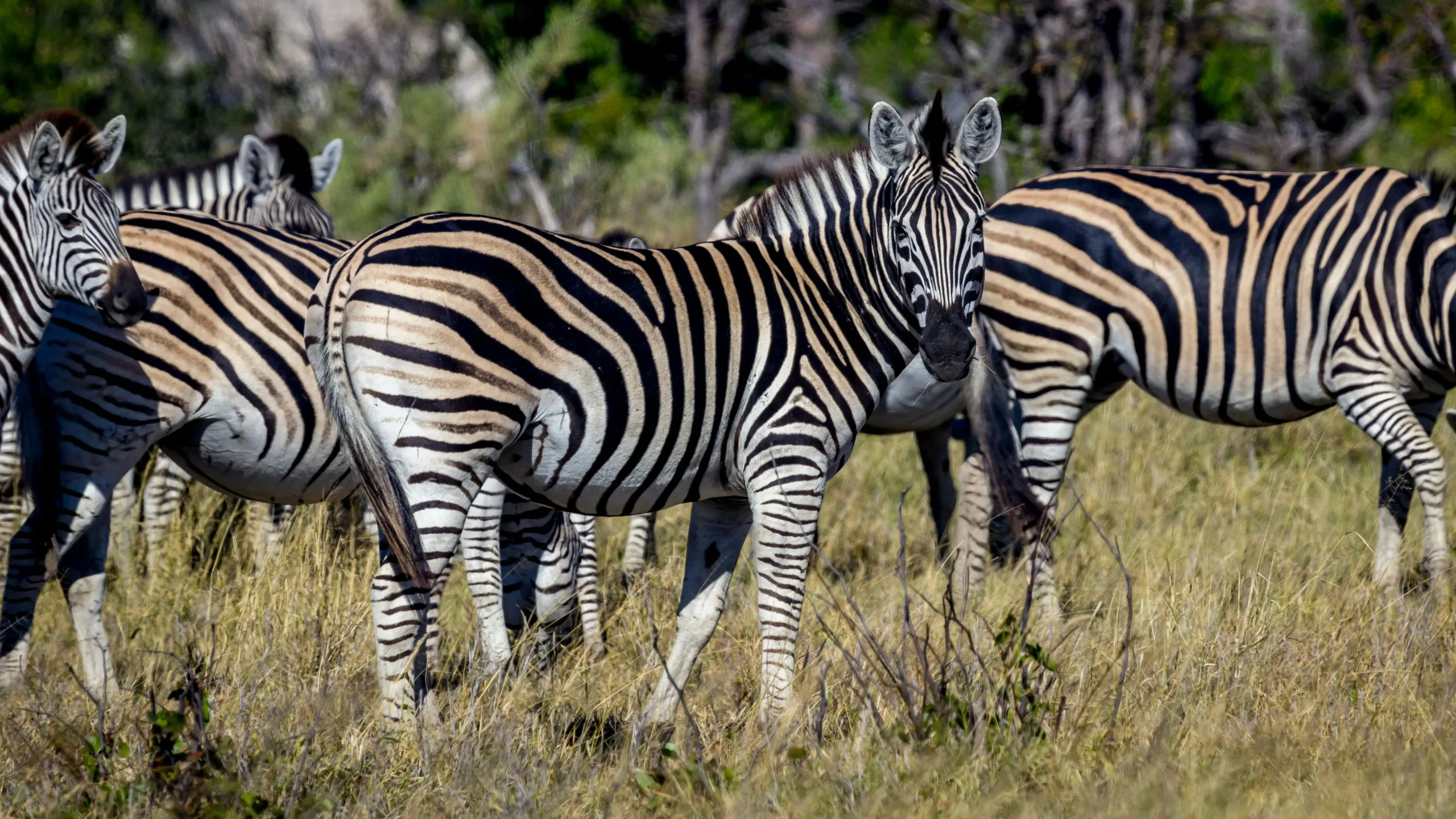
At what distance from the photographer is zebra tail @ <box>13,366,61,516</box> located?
15.3 feet

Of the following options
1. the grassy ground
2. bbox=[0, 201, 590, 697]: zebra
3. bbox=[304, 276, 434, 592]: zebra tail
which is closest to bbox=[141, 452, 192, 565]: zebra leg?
the grassy ground

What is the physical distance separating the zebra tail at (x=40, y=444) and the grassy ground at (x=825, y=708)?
632mm

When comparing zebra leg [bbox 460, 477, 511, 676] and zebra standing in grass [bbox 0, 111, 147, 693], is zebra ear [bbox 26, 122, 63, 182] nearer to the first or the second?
zebra standing in grass [bbox 0, 111, 147, 693]

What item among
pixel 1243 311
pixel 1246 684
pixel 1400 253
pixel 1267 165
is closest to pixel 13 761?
pixel 1246 684

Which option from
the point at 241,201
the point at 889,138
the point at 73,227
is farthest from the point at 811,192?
the point at 241,201

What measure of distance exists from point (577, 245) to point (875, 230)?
97 centimetres

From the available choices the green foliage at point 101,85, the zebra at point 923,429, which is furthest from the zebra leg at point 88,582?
the green foliage at point 101,85

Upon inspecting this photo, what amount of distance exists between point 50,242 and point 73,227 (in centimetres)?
9

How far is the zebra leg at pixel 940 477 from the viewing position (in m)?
6.65

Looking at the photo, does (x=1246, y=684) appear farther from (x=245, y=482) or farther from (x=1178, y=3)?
(x=1178, y=3)

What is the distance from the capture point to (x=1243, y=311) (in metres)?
5.75

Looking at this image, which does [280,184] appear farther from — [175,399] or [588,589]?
[588,589]

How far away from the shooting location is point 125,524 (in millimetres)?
6250

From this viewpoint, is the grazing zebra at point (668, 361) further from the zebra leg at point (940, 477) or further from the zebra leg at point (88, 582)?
the zebra leg at point (940, 477)
